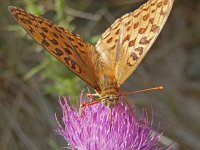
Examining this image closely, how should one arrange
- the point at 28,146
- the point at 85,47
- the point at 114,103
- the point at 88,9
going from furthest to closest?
the point at 88,9 < the point at 28,146 < the point at 85,47 < the point at 114,103

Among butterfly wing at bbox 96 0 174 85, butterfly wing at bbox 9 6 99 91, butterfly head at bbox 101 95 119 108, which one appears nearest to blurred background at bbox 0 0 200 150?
butterfly wing at bbox 96 0 174 85

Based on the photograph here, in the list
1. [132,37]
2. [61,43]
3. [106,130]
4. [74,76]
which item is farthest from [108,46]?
[74,76]

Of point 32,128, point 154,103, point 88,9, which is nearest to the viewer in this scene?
point 32,128

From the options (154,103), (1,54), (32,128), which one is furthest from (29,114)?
(154,103)

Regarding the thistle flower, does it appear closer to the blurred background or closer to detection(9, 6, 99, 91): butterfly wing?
Answer: detection(9, 6, 99, 91): butterfly wing

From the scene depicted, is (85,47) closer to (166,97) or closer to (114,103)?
(114,103)

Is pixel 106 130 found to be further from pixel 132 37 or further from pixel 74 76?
pixel 74 76
